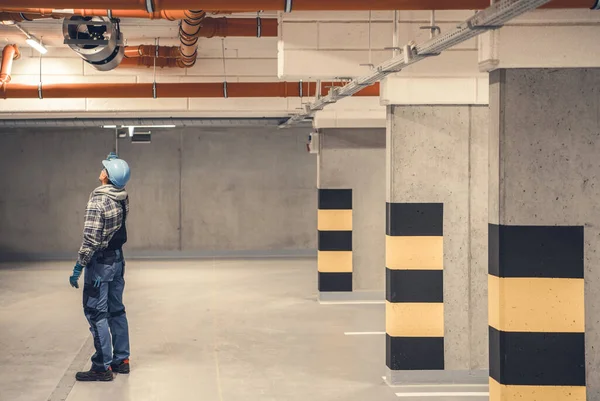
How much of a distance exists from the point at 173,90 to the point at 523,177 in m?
6.73

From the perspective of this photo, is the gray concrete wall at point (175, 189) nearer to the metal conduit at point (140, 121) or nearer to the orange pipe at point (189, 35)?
the metal conduit at point (140, 121)

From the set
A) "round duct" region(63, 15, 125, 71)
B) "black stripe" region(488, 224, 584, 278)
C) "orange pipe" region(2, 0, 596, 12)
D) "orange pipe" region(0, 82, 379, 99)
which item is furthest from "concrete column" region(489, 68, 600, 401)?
"orange pipe" region(0, 82, 379, 99)

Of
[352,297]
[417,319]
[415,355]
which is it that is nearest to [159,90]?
[352,297]

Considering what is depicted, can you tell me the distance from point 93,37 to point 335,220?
4.78 metres

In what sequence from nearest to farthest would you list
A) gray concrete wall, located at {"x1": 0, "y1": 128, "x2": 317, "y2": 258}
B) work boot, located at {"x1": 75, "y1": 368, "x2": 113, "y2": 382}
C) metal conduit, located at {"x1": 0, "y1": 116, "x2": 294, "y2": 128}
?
work boot, located at {"x1": 75, "y1": 368, "x2": 113, "y2": 382} → metal conduit, located at {"x1": 0, "y1": 116, "x2": 294, "y2": 128} → gray concrete wall, located at {"x1": 0, "y1": 128, "x2": 317, "y2": 258}

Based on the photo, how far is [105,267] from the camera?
21.5 feet

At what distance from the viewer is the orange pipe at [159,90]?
34.2ft

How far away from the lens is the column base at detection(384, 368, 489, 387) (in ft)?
21.9

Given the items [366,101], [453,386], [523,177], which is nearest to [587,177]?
[523,177]

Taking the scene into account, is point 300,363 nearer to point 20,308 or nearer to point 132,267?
point 20,308

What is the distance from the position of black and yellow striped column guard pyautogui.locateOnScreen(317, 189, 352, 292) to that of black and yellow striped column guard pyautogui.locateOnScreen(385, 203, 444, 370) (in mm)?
4441

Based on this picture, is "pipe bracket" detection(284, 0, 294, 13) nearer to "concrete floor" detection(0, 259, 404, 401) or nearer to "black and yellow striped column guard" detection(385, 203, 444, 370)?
"black and yellow striped column guard" detection(385, 203, 444, 370)

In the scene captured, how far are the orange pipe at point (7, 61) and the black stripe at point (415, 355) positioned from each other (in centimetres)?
613

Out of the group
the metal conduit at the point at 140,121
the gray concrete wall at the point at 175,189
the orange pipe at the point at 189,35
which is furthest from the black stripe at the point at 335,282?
the gray concrete wall at the point at 175,189
